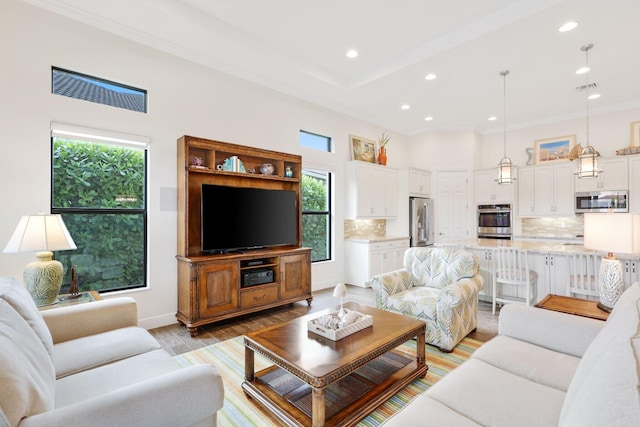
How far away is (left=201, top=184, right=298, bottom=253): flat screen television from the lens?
3697mm

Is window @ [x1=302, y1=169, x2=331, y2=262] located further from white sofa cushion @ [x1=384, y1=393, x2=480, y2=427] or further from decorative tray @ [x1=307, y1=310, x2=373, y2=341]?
white sofa cushion @ [x1=384, y1=393, x2=480, y2=427]

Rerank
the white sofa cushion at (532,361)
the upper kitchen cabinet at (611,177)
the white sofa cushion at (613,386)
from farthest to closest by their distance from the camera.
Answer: the upper kitchen cabinet at (611,177) < the white sofa cushion at (532,361) < the white sofa cushion at (613,386)

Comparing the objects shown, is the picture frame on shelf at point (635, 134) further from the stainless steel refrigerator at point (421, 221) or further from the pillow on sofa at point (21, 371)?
the pillow on sofa at point (21, 371)

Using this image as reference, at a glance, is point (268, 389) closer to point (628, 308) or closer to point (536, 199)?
point (628, 308)

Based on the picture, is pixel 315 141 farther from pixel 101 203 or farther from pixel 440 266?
pixel 101 203

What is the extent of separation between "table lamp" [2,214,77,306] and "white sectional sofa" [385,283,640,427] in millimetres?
2604

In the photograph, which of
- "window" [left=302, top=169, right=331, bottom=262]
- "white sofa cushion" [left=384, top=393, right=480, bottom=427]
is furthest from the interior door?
"white sofa cushion" [left=384, top=393, right=480, bottom=427]

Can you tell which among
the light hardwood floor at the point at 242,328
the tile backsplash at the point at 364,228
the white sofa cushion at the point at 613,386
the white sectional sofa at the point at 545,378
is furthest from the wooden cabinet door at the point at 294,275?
the white sofa cushion at the point at 613,386

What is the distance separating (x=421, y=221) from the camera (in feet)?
21.6

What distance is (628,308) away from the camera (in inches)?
50.6

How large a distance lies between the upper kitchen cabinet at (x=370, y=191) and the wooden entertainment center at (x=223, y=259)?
5.29 feet

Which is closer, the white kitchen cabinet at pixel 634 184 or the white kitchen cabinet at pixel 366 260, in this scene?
the white kitchen cabinet at pixel 634 184

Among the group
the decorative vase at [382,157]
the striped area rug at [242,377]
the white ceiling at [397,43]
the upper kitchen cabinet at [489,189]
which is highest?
the white ceiling at [397,43]

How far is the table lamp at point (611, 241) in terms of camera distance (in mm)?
2061
